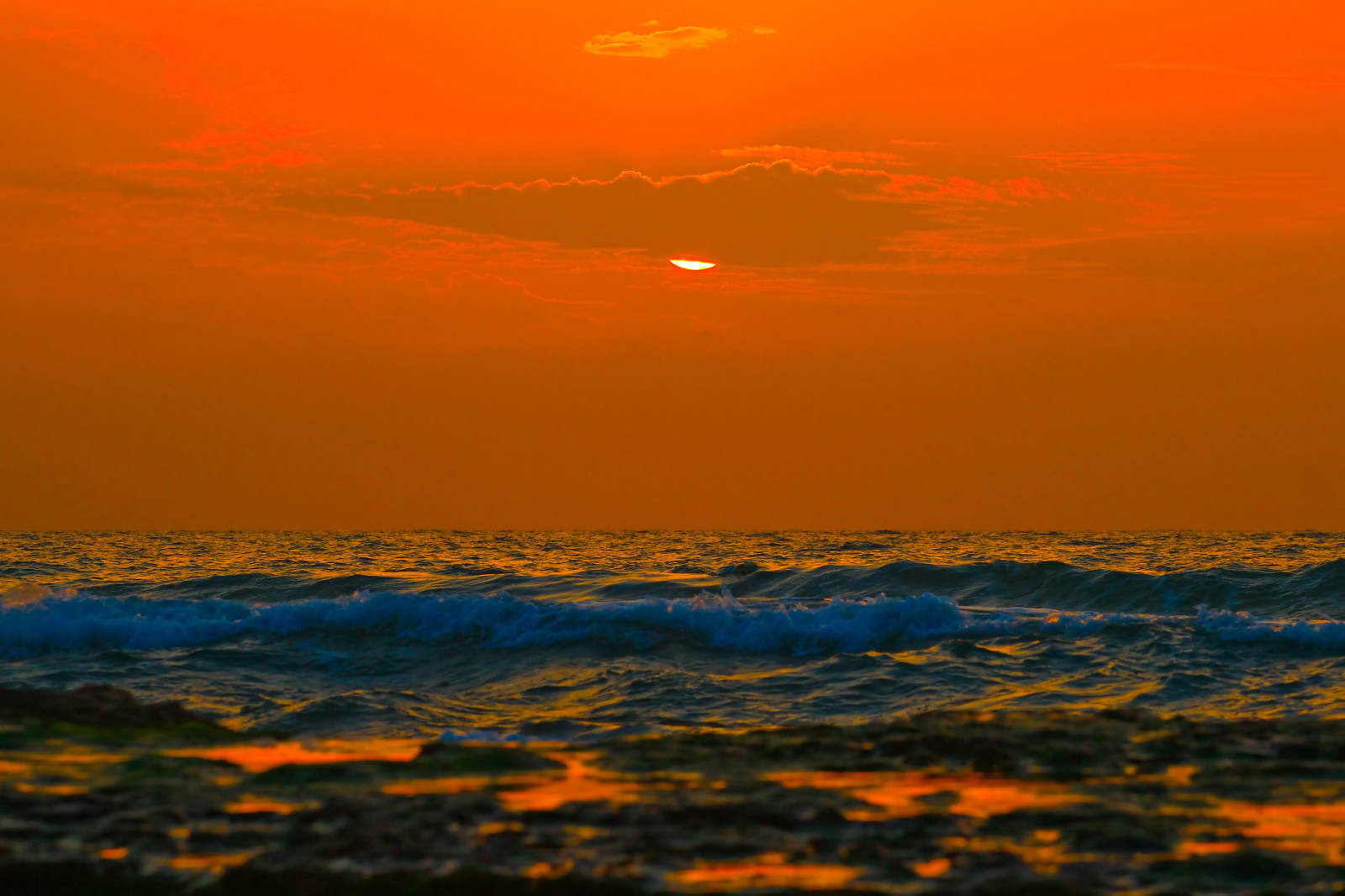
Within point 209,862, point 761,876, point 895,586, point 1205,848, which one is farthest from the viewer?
point 895,586

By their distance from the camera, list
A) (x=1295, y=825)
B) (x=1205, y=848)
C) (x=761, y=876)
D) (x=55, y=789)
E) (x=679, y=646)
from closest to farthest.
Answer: (x=761, y=876), (x=1205, y=848), (x=1295, y=825), (x=55, y=789), (x=679, y=646)

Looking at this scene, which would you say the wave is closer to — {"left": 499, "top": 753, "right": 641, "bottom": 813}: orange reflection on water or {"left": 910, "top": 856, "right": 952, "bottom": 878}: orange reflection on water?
{"left": 499, "top": 753, "right": 641, "bottom": 813}: orange reflection on water

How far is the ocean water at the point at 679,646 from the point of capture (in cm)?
1083

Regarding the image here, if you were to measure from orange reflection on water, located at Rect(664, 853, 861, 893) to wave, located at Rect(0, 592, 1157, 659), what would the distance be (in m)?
10.2

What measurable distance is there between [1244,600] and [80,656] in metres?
18.5

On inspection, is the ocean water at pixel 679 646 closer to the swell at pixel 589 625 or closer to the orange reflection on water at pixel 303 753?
the swell at pixel 589 625

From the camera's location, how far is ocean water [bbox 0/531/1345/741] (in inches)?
426

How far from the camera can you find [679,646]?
14906 mm

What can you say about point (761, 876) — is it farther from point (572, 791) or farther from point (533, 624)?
point (533, 624)

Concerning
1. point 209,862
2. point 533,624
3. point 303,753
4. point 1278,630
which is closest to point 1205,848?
point 209,862

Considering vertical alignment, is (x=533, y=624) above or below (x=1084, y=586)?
above

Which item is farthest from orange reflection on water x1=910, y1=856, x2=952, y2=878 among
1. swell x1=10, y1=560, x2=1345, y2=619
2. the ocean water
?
swell x1=10, y1=560, x2=1345, y2=619

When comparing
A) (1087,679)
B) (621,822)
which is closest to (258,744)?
(621,822)

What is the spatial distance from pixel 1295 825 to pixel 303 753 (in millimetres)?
5345
